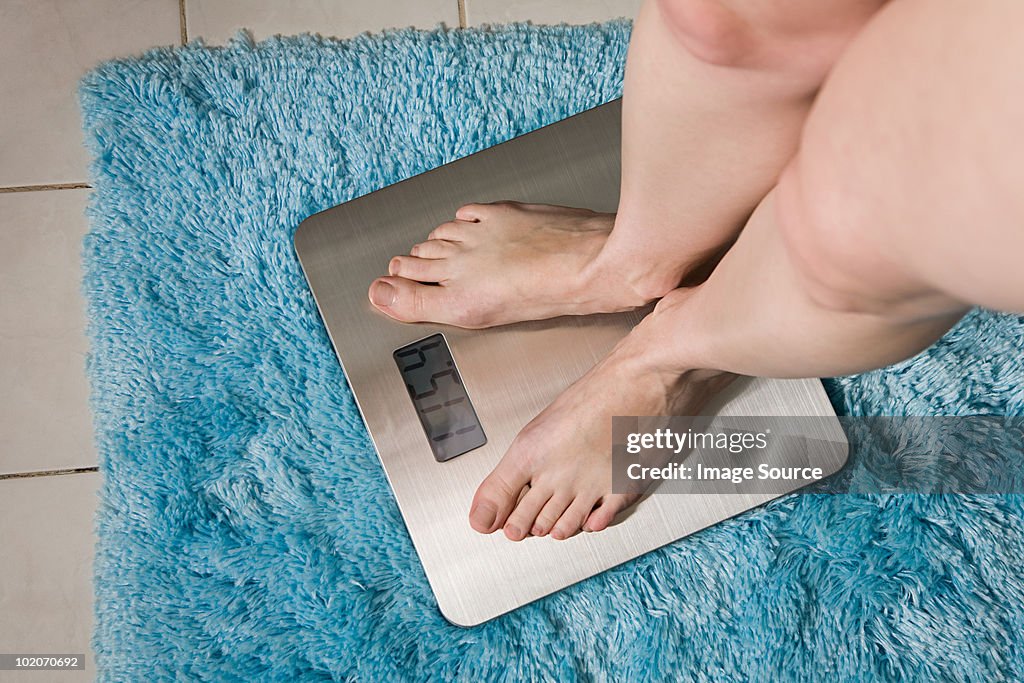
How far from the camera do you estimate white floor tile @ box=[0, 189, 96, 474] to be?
2.36 ft

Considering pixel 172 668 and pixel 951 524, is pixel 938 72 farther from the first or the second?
pixel 172 668

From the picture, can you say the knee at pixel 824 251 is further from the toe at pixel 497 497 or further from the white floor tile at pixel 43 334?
the white floor tile at pixel 43 334

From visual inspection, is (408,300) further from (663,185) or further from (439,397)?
(663,185)

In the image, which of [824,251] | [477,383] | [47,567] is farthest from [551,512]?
[47,567]

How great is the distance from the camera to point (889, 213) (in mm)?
242

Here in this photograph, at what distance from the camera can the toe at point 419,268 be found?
0.64 meters

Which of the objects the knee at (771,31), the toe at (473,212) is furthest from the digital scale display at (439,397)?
the knee at (771,31)

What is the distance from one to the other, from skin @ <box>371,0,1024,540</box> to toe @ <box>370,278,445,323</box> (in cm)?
6

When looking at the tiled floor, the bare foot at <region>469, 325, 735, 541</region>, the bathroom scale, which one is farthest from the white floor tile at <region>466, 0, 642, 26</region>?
the bare foot at <region>469, 325, 735, 541</region>

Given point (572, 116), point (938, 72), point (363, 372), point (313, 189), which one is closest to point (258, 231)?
point (313, 189)

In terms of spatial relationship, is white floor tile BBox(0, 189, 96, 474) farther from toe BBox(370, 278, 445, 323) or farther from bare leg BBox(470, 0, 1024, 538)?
bare leg BBox(470, 0, 1024, 538)

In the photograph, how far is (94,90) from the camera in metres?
0.75

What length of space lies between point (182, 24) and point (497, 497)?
1.96 feet

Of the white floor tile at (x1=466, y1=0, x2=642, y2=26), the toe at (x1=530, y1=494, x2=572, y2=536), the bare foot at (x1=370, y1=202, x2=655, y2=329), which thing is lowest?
the toe at (x1=530, y1=494, x2=572, y2=536)
